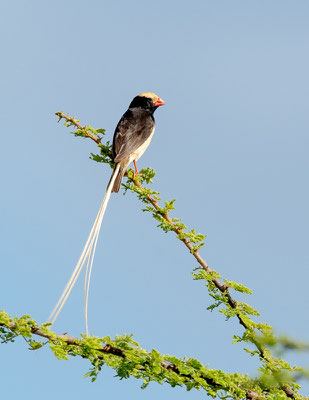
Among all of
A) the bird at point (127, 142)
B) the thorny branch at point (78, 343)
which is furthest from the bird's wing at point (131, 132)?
the thorny branch at point (78, 343)

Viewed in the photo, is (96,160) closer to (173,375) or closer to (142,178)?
(142,178)

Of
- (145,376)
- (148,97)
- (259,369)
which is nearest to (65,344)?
(145,376)

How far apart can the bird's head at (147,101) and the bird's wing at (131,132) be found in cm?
64

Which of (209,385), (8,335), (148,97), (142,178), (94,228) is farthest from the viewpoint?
(148,97)

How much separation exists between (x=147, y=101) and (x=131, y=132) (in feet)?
6.27

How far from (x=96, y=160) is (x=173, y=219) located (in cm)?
168

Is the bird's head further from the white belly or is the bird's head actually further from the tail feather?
the tail feather

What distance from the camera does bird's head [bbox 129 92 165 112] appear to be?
10.6 meters

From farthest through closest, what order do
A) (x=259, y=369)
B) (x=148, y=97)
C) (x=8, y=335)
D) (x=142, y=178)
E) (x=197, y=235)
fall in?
(x=148, y=97)
(x=142, y=178)
(x=197, y=235)
(x=259, y=369)
(x=8, y=335)

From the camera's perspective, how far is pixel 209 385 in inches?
202

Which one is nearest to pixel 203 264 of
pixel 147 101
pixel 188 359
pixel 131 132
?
pixel 188 359

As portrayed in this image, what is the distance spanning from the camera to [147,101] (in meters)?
10.7

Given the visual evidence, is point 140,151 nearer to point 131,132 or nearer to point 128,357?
point 131,132

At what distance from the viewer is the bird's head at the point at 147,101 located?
34.8ft
